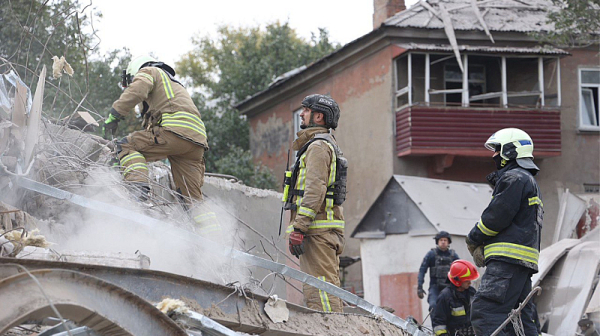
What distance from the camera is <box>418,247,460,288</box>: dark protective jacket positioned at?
31.2 feet

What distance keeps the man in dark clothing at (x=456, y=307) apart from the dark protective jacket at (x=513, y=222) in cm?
247

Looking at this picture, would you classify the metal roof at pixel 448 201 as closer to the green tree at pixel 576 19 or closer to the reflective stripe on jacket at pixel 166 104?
the green tree at pixel 576 19

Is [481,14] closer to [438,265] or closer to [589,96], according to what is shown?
[589,96]

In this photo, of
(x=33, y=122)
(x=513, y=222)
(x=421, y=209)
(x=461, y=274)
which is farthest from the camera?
(x=421, y=209)

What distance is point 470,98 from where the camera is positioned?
18688 mm

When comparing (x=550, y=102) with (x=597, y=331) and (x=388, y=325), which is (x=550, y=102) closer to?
(x=597, y=331)

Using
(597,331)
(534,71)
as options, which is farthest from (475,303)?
(534,71)

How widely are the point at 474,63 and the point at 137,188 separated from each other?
15.6 meters

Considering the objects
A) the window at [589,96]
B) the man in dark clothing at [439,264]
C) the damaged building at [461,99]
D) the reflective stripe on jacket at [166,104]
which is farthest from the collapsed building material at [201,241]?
the window at [589,96]

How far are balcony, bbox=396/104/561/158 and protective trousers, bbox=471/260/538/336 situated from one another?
13.3 m

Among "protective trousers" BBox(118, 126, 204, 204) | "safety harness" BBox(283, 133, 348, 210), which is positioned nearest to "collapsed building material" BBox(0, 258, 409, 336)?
"safety harness" BBox(283, 133, 348, 210)

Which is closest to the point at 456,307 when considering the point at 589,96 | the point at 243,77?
the point at 589,96

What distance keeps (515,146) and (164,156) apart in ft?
8.99

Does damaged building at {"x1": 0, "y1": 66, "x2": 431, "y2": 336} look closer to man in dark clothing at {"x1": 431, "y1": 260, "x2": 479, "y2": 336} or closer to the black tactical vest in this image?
man in dark clothing at {"x1": 431, "y1": 260, "x2": 479, "y2": 336}
